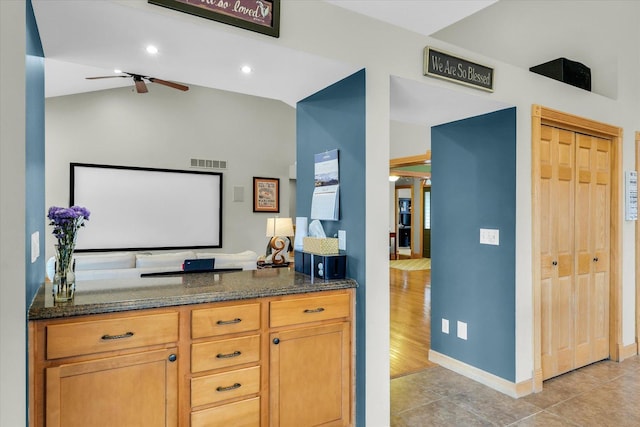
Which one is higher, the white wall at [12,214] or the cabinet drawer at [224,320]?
the white wall at [12,214]

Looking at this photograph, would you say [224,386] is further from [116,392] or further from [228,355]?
[116,392]

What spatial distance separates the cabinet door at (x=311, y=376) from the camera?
2.02m

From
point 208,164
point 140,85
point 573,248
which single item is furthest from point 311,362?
point 208,164

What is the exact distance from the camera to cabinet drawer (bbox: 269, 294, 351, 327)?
2.01 metres

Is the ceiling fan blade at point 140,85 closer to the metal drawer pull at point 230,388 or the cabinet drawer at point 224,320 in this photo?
the cabinet drawer at point 224,320

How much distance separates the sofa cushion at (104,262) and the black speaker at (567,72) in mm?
4697

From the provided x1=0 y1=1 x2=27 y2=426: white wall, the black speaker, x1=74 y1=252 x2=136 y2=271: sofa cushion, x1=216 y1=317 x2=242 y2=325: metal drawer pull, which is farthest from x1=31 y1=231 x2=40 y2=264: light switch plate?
the black speaker

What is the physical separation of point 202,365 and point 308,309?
0.60 m

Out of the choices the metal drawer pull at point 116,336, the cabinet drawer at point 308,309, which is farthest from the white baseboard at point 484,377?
the metal drawer pull at point 116,336

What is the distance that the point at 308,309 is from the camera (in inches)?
82.9

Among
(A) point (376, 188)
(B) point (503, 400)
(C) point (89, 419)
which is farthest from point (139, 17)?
(B) point (503, 400)

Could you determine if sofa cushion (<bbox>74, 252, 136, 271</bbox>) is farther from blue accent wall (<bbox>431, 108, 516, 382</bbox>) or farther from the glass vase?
blue accent wall (<bbox>431, 108, 516, 382</bbox>)

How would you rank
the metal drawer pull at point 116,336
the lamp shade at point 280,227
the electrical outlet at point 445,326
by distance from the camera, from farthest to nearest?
1. the lamp shade at point 280,227
2. the electrical outlet at point 445,326
3. the metal drawer pull at point 116,336

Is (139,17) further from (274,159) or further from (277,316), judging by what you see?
(274,159)
